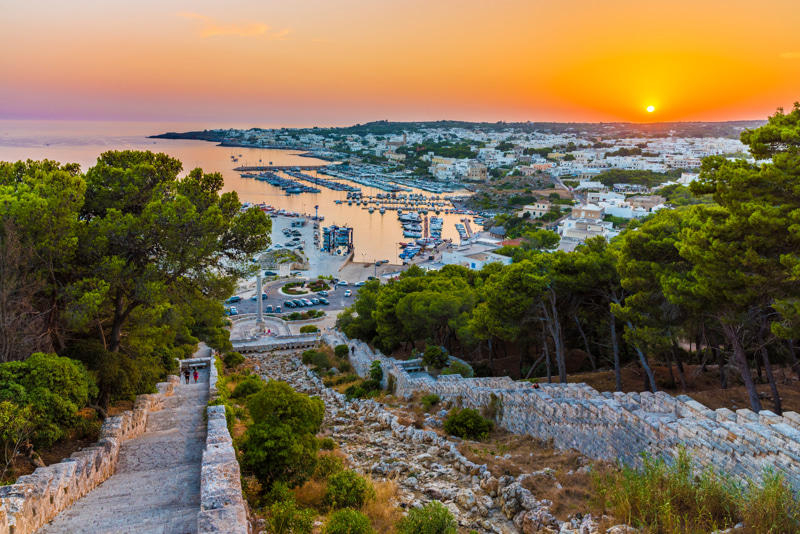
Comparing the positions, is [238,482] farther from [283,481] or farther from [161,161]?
[161,161]

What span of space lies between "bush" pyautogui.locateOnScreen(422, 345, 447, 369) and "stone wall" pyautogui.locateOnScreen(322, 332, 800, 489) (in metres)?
3.74

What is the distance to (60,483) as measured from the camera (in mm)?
6336

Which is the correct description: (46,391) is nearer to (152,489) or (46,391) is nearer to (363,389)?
(152,489)

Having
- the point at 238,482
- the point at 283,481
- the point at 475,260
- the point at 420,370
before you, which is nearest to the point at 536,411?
the point at 283,481

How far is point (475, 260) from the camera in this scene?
49.3 m

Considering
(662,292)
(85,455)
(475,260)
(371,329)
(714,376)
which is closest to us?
(85,455)

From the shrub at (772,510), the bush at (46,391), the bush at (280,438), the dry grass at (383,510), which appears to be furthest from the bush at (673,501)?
the bush at (46,391)

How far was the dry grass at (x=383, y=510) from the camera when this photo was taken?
23.0 feet

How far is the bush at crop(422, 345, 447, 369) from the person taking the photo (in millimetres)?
17922

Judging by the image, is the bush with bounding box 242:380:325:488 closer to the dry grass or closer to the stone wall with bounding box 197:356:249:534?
the stone wall with bounding box 197:356:249:534

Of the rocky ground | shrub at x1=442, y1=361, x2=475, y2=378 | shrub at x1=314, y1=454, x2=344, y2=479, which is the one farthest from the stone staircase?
shrub at x1=442, y1=361, x2=475, y2=378

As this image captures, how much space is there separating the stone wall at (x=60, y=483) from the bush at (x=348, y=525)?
121 inches

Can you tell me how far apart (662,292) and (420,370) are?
9401mm

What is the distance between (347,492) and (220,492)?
7.30ft
